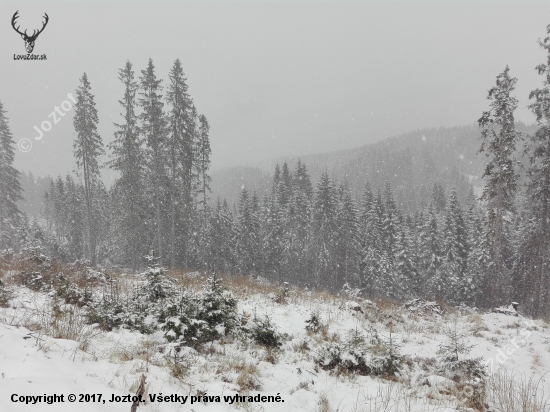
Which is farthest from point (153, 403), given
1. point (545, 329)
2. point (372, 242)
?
point (372, 242)

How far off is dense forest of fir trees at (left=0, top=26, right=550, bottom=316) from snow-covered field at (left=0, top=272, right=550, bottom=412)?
1344cm

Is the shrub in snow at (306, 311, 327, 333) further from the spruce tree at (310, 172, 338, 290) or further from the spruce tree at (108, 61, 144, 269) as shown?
the spruce tree at (310, 172, 338, 290)

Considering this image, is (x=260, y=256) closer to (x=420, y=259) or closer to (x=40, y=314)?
(x=420, y=259)

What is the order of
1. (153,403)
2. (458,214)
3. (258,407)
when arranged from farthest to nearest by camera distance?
(458,214) < (258,407) < (153,403)

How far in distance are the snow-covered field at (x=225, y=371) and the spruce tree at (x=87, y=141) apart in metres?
23.8

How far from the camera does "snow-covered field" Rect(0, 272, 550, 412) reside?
10.3 feet

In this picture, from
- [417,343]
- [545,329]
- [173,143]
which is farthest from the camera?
[173,143]

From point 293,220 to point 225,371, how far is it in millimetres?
36036

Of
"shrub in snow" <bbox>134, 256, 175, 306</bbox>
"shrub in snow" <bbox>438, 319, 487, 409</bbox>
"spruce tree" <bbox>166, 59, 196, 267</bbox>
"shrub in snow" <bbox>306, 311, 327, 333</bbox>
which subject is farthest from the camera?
"spruce tree" <bbox>166, 59, 196, 267</bbox>

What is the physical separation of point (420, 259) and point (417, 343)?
36.2m

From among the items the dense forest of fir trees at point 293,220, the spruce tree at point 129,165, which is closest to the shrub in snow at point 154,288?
the dense forest of fir trees at point 293,220

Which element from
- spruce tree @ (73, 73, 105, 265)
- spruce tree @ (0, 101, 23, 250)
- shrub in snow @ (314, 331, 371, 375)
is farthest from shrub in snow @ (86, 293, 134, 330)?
spruce tree @ (0, 101, 23, 250)

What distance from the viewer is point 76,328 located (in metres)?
4.88

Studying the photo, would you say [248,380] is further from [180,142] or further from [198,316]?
[180,142]
